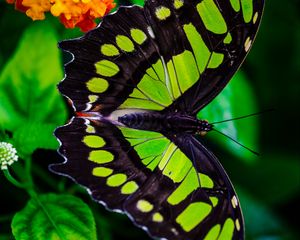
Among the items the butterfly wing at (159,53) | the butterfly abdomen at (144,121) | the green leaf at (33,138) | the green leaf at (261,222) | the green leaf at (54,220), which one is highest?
the butterfly wing at (159,53)

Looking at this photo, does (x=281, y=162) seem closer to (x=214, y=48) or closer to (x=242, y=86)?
(x=242, y=86)

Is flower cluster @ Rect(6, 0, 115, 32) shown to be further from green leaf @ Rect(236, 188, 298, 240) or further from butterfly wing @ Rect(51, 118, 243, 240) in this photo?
green leaf @ Rect(236, 188, 298, 240)

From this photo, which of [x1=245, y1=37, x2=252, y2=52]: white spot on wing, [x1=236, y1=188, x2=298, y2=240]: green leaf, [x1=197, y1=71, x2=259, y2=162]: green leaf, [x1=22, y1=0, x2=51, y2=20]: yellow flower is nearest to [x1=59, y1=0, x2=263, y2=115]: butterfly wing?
[x1=245, y1=37, x2=252, y2=52]: white spot on wing

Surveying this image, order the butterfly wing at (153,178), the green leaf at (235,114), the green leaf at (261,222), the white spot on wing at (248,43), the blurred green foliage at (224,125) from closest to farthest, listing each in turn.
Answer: the butterfly wing at (153,178)
the white spot on wing at (248,43)
the blurred green foliage at (224,125)
the green leaf at (235,114)
the green leaf at (261,222)

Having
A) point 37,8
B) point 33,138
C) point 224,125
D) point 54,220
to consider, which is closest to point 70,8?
point 37,8

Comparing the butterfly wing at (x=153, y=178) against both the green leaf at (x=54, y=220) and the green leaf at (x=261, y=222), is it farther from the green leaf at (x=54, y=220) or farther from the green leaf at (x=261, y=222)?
the green leaf at (x=261, y=222)

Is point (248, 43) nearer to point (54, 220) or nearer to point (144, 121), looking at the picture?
point (144, 121)

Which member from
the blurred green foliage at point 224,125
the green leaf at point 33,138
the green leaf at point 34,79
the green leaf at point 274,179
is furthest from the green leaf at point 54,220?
the green leaf at point 274,179

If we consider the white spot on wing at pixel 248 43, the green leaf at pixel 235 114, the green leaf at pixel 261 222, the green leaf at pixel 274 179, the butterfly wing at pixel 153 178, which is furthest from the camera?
the green leaf at pixel 274 179
